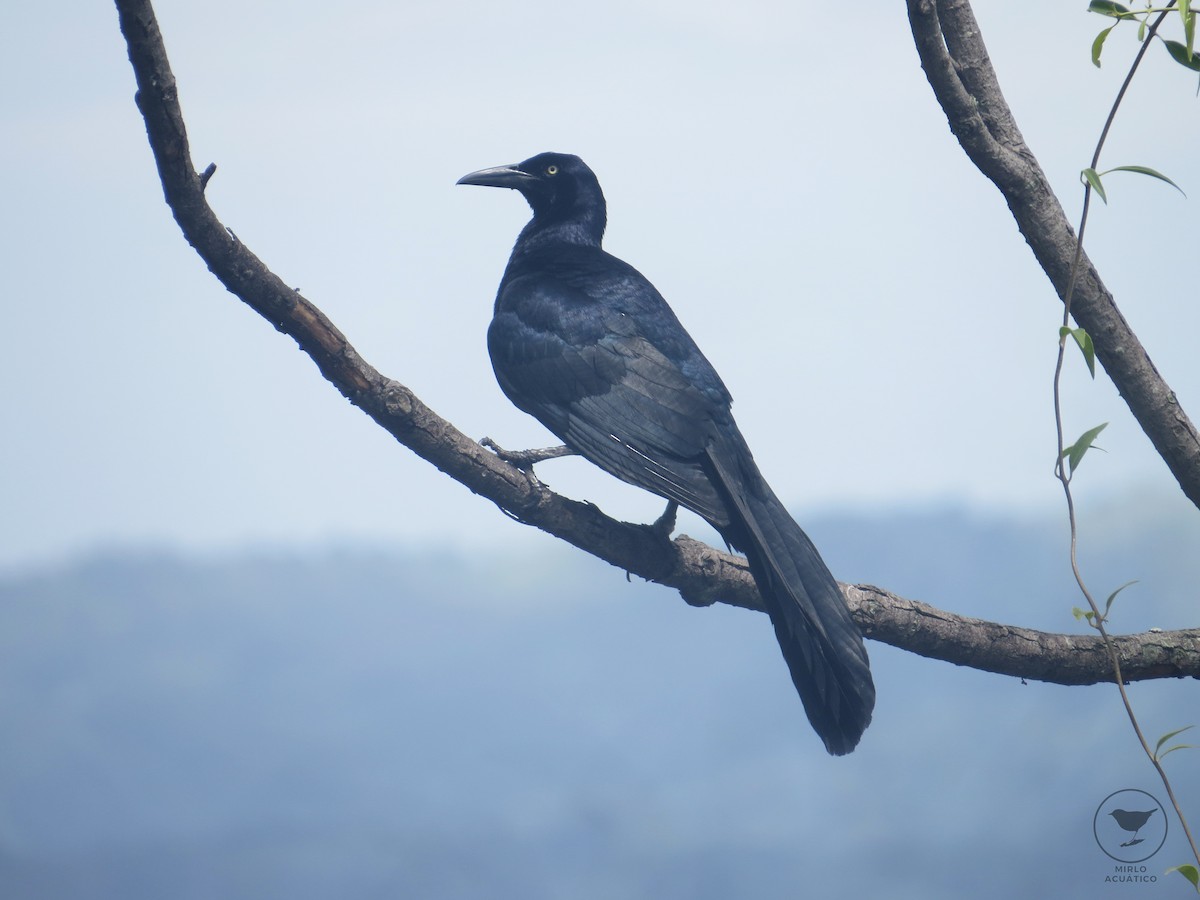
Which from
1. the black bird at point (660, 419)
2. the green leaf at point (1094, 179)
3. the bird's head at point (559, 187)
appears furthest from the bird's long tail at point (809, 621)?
the bird's head at point (559, 187)

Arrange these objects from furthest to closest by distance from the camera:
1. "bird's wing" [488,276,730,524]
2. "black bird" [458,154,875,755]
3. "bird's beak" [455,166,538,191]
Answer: "bird's beak" [455,166,538,191]
"bird's wing" [488,276,730,524]
"black bird" [458,154,875,755]

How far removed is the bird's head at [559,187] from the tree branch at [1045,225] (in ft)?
5.00

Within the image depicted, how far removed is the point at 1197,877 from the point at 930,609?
106cm

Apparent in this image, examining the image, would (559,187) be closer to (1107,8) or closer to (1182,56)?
(1107,8)

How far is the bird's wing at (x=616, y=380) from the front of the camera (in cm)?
260

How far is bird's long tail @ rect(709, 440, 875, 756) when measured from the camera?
2271mm

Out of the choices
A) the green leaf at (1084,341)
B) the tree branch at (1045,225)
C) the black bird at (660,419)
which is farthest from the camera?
the black bird at (660,419)

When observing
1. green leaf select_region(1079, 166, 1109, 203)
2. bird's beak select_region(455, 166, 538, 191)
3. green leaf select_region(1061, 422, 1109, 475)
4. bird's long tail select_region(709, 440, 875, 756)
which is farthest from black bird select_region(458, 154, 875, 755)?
green leaf select_region(1079, 166, 1109, 203)

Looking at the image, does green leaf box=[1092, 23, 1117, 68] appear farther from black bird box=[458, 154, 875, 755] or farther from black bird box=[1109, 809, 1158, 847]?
black bird box=[1109, 809, 1158, 847]

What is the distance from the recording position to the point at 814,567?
7.89 feet

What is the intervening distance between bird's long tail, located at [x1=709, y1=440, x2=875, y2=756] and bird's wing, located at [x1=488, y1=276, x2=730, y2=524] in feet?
0.35

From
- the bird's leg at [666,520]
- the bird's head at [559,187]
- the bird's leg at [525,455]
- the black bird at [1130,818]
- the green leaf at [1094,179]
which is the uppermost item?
the bird's head at [559,187]

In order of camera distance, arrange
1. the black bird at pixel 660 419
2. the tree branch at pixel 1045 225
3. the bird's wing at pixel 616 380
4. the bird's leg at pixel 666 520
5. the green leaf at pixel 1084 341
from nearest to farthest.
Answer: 1. the green leaf at pixel 1084 341
2. the tree branch at pixel 1045 225
3. the black bird at pixel 660 419
4. the bird's wing at pixel 616 380
5. the bird's leg at pixel 666 520

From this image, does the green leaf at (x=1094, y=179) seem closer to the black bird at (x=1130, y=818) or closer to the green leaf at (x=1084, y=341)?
the green leaf at (x=1084, y=341)
